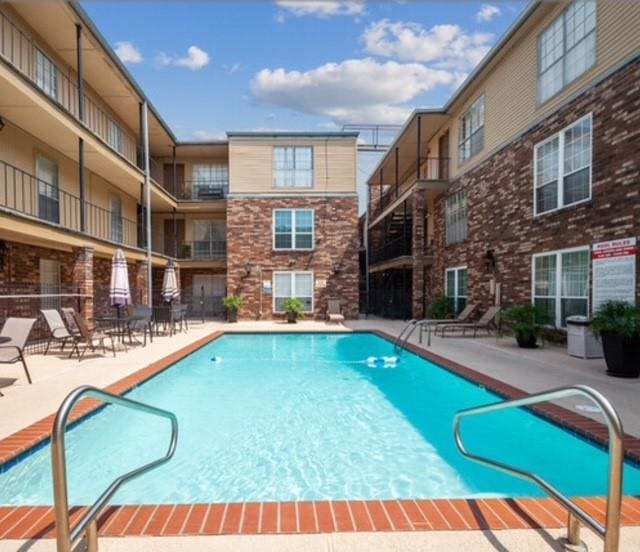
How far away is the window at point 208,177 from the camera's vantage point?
22.2 meters

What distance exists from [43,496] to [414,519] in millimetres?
3212

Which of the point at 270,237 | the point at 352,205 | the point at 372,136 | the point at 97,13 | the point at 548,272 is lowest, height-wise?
the point at 548,272

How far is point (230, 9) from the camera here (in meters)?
8.84

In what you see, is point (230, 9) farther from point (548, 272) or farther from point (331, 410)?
point (548, 272)

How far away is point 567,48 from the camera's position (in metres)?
10.4

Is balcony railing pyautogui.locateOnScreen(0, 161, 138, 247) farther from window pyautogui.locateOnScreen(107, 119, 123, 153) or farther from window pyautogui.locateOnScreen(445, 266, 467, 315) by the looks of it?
window pyautogui.locateOnScreen(445, 266, 467, 315)

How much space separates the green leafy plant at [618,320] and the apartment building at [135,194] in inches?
436

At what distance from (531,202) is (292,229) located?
35.7ft

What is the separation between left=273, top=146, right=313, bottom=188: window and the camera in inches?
791

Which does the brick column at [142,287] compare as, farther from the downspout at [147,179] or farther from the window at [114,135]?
the window at [114,135]

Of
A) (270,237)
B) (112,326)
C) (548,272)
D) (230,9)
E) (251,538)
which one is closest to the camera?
(251,538)

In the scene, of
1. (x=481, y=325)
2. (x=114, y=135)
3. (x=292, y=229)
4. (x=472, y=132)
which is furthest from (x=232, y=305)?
(x=472, y=132)

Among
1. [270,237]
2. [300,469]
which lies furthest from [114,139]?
[300,469]

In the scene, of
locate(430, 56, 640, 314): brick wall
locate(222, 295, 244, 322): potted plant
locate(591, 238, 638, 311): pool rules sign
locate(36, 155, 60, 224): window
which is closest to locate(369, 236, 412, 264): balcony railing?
locate(430, 56, 640, 314): brick wall
